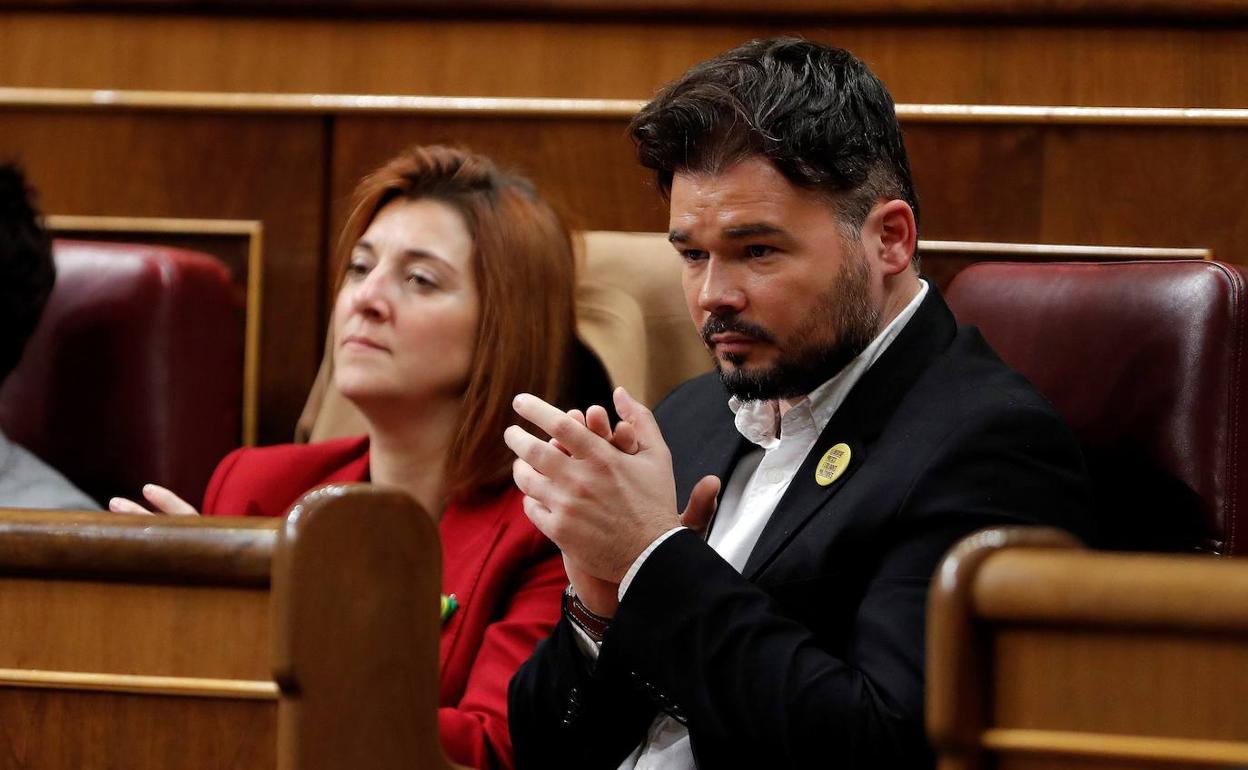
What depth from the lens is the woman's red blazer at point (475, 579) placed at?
0.80 m

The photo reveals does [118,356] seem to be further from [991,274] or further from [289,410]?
[991,274]

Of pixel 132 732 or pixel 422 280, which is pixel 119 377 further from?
pixel 132 732

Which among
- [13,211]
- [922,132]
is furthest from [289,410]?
[922,132]

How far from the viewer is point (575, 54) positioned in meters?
1.18

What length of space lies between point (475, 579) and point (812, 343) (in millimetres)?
265

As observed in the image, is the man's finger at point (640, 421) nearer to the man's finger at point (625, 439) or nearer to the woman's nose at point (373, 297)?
the man's finger at point (625, 439)

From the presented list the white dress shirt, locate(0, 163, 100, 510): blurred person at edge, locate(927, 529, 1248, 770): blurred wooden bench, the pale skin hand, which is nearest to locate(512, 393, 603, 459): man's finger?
the pale skin hand

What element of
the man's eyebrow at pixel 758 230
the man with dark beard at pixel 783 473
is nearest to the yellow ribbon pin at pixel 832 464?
the man with dark beard at pixel 783 473

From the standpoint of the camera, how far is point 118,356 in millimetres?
1144

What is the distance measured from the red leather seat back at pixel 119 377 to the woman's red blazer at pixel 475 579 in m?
0.11

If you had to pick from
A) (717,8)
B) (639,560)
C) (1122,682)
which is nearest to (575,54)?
(717,8)

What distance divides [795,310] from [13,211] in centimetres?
62

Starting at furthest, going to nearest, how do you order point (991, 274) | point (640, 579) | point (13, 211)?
point (13, 211) → point (991, 274) → point (640, 579)

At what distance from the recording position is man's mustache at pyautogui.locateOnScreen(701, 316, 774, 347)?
0.75 m
